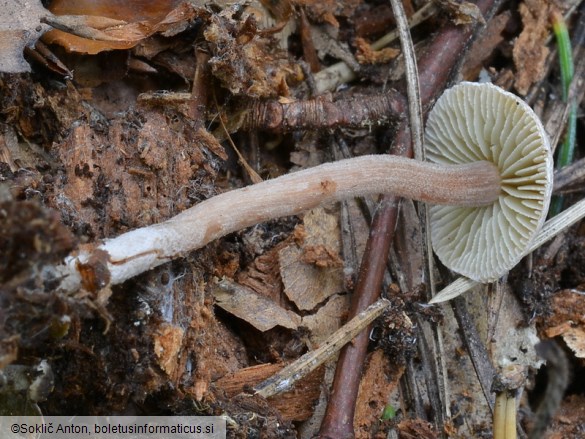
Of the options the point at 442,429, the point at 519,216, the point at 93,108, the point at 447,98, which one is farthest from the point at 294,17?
the point at 442,429

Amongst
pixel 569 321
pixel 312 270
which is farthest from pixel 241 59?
pixel 569 321

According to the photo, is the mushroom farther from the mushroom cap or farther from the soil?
the soil

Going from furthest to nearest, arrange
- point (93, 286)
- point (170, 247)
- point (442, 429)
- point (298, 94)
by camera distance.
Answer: point (298, 94) → point (442, 429) → point (170, 247) → point (93, 286)

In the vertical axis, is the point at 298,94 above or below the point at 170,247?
above

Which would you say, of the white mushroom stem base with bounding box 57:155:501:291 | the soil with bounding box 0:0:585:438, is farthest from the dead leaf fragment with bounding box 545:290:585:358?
the white mushroom stem base with bounding box 57:155:501:291

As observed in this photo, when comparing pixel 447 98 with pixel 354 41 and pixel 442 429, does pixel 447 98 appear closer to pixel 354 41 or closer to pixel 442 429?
pixel 354 41

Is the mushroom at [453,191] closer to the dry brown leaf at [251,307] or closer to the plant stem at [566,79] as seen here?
the dry brown leaf at [251,307]
